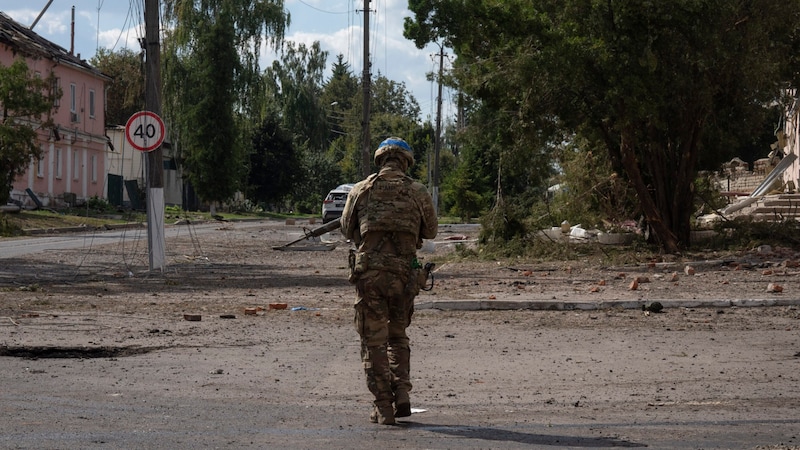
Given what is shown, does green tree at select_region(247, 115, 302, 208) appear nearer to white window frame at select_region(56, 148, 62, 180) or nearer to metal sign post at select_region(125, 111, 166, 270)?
white window frame at select_region(56, 148, 62, 180)

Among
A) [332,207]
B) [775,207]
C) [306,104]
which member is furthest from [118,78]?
[775,207]

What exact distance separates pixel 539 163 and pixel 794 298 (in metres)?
12.0

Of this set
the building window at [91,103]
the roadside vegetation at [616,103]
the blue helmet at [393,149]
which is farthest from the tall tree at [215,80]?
the blue helmet at [393,149]

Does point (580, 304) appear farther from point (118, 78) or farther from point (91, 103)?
point (118, 78)

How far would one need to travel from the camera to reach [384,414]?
746 centimetres

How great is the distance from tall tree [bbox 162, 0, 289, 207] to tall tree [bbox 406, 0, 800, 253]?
3961cm

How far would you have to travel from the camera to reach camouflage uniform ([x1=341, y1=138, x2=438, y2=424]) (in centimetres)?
770

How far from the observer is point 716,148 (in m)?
26.6

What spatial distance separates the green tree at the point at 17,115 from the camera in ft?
128

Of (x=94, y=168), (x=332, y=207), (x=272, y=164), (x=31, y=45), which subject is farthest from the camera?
(x=272, y=164)

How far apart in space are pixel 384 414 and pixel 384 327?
63cm

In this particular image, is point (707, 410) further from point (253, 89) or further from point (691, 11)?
point (253, 89)

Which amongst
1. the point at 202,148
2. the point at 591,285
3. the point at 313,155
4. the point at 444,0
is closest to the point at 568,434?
the point at 591,285

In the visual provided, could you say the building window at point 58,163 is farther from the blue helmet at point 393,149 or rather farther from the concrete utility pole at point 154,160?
the blue helmet at point 393,149
